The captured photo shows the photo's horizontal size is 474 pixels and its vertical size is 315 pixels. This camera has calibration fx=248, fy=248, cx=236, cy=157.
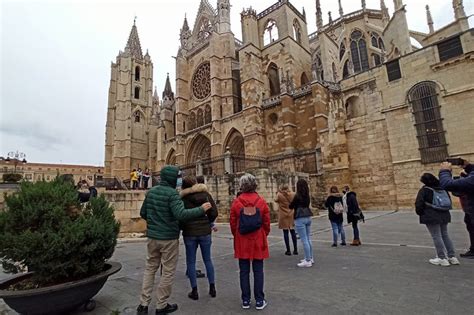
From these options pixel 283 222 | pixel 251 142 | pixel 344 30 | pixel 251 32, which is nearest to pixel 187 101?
pixel 251 32

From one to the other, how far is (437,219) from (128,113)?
3890 cm

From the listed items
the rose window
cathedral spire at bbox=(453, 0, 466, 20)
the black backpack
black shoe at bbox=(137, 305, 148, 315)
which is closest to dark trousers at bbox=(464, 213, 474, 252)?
the black backpack

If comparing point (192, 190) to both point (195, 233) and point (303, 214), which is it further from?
point (303, 214)

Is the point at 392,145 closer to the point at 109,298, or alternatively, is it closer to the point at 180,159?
the point at 109,298

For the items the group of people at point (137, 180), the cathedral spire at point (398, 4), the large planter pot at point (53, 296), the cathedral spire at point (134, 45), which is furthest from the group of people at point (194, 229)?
the cathedral spire at point (134, 45)

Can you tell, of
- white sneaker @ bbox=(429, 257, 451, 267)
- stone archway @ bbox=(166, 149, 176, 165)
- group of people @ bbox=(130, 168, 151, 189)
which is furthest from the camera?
stone archway @ bbox=(166, 149, 176, 165)

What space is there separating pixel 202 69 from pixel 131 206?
2353 cm

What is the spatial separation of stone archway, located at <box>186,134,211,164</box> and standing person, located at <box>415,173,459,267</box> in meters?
23.6

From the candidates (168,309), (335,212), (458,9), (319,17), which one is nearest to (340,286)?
(168,309)

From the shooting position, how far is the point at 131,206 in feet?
Answer: 32.2

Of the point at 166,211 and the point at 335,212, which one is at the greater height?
the point at 166,211

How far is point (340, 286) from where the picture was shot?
125 inches

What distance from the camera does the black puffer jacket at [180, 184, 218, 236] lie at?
3.18 m

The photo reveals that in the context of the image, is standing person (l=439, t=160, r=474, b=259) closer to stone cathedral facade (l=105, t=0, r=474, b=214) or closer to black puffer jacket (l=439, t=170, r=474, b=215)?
black puffer jacket (l=439, t=170, r=474, b=215)
